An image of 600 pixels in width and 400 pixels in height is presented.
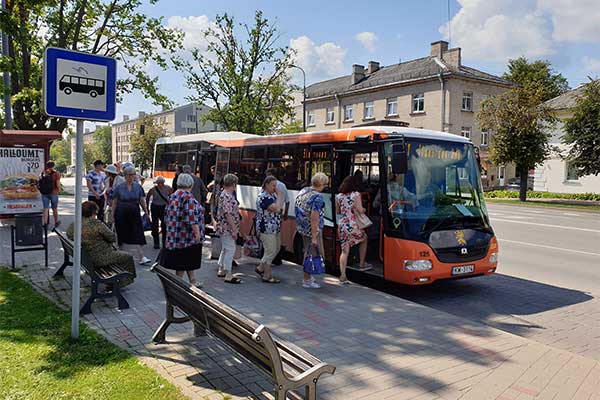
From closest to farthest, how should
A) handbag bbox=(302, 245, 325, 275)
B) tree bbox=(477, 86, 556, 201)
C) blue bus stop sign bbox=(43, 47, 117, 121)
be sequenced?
blue bus stop sign bbox=(43, 47, 117, 121) < handbag bbox=(302, 245, 325, 275) < tree bbox=(477, 86, 556, 201)

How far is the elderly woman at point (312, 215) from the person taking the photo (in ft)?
24.3

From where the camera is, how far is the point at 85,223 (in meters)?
6.76

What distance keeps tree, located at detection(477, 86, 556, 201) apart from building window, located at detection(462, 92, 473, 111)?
10.3 metres

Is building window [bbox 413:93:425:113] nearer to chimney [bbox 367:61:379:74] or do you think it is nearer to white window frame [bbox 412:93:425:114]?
white window frame [bbox 412:93:425:114]

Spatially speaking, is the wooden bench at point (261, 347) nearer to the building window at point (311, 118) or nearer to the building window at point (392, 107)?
the building window at point (392, 107)

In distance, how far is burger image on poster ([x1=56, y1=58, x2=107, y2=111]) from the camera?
15.3 ft

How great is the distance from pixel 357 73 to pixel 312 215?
46740mm

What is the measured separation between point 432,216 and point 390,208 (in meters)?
0.66

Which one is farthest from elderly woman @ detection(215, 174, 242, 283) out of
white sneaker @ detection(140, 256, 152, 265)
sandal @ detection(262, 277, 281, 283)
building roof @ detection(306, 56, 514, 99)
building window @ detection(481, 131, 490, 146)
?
building window @ detection(481, 131, 490, 146)

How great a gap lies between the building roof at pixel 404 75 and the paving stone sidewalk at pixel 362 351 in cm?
3842

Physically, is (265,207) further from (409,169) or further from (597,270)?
(597,270)

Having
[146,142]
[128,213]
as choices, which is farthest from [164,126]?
[128,213]

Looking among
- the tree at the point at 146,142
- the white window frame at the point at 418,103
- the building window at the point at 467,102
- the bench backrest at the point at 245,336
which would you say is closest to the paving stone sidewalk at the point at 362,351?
the bench backrest at the point at 245,336

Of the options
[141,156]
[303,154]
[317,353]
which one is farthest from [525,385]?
[141,156]
